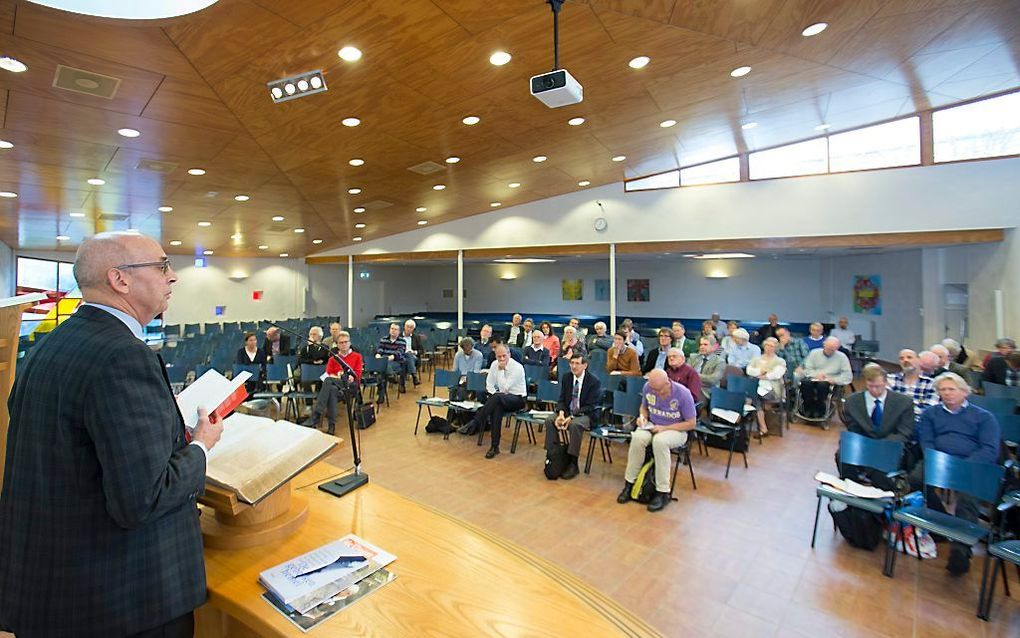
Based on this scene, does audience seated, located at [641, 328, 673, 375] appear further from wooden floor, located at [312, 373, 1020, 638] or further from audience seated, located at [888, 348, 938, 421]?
audience seated, located at [888, 348, 938, 421]

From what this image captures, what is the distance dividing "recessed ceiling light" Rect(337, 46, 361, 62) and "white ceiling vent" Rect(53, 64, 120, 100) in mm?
1706

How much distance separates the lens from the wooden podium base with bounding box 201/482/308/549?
56.1 inches

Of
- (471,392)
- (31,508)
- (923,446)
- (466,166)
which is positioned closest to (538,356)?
(471,392)

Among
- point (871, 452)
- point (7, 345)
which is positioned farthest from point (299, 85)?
point (871, 452)

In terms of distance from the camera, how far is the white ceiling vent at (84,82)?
3.68 meters

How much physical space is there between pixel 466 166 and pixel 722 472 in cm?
573

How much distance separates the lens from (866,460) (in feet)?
12.2

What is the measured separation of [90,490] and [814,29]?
5.92 meters

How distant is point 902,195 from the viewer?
8812 mm

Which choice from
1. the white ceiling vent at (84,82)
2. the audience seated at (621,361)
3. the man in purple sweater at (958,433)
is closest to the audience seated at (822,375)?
the audience seated at (621,361)

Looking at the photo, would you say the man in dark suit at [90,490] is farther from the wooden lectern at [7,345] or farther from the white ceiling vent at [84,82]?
the white ceiling vent at [84,82]

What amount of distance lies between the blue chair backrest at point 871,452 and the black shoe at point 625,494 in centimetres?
167

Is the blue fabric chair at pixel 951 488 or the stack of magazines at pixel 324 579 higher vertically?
the stack of magazines at pixel 324 579

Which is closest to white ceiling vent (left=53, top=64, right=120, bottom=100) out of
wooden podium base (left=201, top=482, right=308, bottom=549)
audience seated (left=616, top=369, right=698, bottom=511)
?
wooden podium base (left=201, top=482, right=308, bottom=549)
